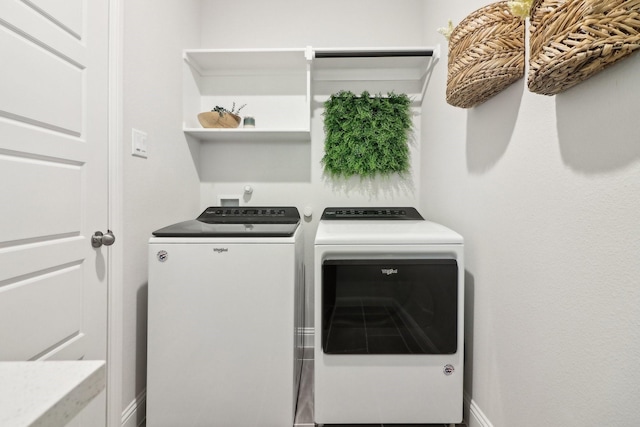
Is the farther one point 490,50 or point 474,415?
point 474,415

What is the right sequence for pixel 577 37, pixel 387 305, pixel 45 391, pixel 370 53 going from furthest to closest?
pixel 370 53 → pixel 387 305 → pixel 577 37 → pixel 45 391

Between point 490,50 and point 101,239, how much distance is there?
5.36ft

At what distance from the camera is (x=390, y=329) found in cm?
131

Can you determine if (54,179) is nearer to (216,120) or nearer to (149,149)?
(149,149)

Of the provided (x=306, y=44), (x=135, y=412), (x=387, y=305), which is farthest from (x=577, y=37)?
(x=135, y=412)

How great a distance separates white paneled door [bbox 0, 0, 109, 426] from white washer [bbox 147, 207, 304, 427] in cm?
23

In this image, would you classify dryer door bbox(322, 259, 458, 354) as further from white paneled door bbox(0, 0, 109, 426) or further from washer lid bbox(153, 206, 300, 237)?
white paneled door bbox(0, 0, 109, 426)

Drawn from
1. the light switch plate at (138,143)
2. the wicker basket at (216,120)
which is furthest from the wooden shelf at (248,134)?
the light switch plate at (138,143)

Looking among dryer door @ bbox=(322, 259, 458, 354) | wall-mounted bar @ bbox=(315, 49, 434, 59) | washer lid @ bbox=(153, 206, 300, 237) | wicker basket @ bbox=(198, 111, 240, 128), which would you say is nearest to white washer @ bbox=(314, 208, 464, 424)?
dryer door @ bbox=(322, 259, 458, 354)

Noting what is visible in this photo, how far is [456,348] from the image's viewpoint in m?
1.29

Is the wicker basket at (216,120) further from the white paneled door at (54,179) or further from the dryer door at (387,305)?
the dryer door at (387,305)

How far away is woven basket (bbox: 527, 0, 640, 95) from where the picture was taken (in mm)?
571

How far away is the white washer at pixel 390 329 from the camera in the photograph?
1300 mm

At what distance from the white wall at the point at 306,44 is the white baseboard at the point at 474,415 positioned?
1111mm
